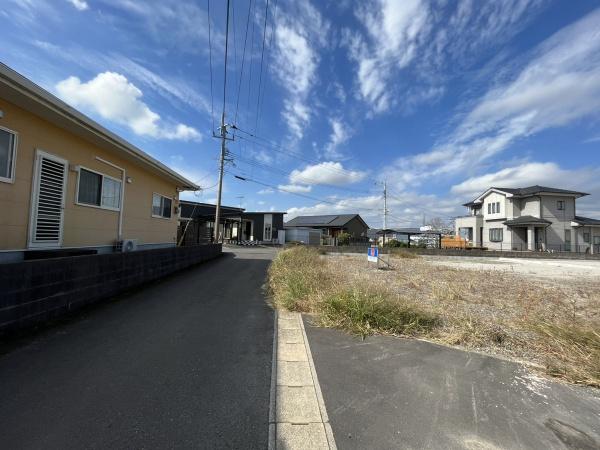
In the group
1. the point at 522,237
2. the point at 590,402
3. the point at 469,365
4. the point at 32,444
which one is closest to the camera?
the point at 32,444

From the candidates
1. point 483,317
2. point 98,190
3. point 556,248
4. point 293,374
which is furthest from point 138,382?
point 556,248

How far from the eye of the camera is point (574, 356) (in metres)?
3.46

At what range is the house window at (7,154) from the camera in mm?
5027

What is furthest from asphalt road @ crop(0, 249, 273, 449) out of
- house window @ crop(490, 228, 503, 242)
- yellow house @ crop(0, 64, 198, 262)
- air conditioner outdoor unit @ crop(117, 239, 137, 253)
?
house window @ crop(490, 228, 503, 242)

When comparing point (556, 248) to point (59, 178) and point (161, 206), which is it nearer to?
Result: point (161, 206)

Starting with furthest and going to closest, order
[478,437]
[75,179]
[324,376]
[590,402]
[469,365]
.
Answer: [75,179] < [469,365] < [324,376] < [590,402] < [478,437]

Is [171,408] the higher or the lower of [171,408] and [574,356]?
the lower

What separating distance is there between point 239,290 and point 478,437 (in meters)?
6.18

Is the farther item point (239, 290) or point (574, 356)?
point (239, 290)

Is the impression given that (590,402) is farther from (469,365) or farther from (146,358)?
(146,358)

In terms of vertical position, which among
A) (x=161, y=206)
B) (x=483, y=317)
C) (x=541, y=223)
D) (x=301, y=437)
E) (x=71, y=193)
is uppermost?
(x=541, y=223)

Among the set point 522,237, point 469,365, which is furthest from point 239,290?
point 522,237

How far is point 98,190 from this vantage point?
7590mm

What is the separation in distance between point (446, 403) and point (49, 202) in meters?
7.34
